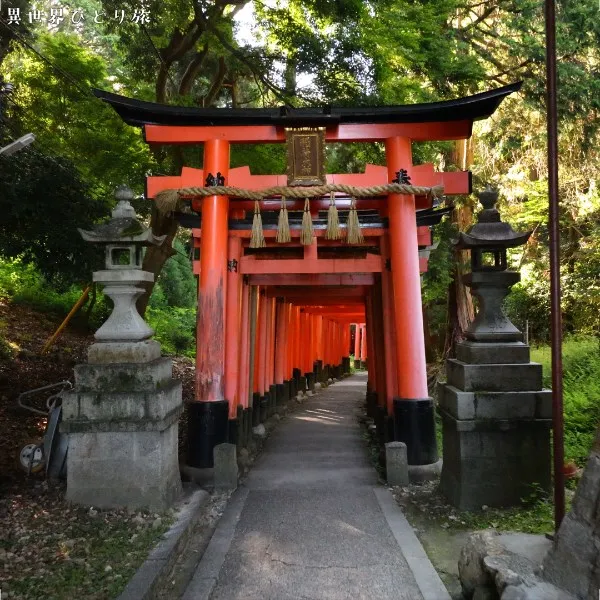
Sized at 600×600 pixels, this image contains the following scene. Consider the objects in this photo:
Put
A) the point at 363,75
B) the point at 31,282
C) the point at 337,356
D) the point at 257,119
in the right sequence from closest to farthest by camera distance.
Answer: the point at 257,119 < the point at 363,75 < the point at 31,282 < the point at 337,356

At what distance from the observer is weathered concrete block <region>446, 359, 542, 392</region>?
18.6ft

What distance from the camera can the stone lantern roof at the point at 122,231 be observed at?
6.00 m

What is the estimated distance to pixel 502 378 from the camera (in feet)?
18.7

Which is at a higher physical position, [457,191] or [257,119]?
[257,119]

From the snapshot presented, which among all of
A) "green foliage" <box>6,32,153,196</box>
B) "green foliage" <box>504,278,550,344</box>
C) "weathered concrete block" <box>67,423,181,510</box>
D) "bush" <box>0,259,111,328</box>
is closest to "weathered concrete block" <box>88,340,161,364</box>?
"weathered concrete block" <box>67,423,181,510</box>

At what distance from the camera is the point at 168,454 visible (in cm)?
570

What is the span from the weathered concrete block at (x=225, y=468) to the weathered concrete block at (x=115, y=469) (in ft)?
5.11

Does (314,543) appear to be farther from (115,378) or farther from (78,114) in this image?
(78,114)

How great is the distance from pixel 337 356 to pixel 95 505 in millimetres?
25610

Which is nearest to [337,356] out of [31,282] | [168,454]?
[31,282]

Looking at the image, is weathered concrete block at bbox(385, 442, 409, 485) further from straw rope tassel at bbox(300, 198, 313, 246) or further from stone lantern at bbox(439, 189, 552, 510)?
straw rope tassel at bbox(300, 198, 313, 246)

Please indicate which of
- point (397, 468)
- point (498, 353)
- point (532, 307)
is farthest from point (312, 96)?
point (532, 307)

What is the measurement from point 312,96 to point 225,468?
290 inches

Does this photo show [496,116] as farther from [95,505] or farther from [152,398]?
[95,505]
